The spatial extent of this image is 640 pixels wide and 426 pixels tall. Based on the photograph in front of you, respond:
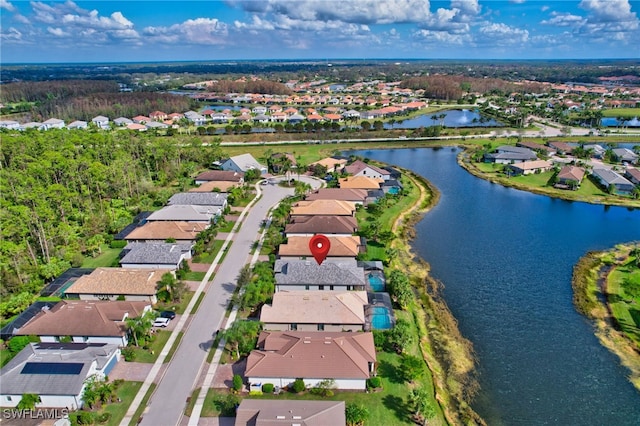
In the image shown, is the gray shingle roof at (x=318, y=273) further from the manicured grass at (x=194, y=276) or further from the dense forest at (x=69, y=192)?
the dense forest at (x=69, y=192)

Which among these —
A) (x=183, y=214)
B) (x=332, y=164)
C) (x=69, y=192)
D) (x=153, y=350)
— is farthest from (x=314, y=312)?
(x=332, y=164)

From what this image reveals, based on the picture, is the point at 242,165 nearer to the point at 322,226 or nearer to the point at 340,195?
the point at 340,195

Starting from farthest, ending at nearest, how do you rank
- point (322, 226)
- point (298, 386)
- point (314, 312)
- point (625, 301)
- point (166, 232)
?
point (166, 232) → point (322, 226) → point (625, 301) → point (314, 312) → point (298, 386)

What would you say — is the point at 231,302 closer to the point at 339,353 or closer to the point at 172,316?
the point at 172,316

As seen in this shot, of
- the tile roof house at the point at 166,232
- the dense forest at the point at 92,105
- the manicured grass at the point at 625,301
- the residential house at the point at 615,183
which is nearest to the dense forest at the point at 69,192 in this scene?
the tile roof house at the point at 166,232

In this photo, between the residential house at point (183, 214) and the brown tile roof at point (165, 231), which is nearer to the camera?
the brown tile roof at point (165, 231)

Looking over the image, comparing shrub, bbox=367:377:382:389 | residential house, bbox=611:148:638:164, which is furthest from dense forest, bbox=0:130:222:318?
residential house, bbox=611:148:638:164
